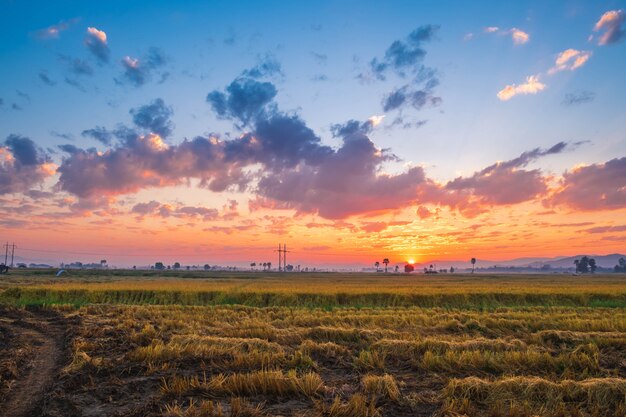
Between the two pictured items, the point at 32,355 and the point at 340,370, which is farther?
the point at 32,355

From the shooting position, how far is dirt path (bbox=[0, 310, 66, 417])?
7945mm

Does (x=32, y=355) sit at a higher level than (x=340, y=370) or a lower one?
higher

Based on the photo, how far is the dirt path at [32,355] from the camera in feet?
26.1

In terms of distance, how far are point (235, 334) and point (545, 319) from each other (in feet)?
49.4

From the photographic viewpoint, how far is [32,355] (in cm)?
1184

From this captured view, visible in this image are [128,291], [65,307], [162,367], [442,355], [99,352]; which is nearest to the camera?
[162,367]

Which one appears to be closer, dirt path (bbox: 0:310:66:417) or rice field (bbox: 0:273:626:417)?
rice field (bbox: 0:273:626:417)

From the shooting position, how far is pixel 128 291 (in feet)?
108

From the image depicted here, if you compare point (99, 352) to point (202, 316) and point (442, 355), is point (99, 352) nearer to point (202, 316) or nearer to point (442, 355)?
point (202, 316)

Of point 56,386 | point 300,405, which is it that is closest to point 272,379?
point 300,405

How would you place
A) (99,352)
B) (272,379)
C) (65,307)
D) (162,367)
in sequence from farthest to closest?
(65,307) < (99,352) < (162,367) < (272,379)

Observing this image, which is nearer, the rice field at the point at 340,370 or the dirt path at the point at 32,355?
the rice field at the point at 340,370

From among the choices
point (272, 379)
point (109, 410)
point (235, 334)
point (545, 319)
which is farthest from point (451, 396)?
point (545, 319)

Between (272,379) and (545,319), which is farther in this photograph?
(545,319)
